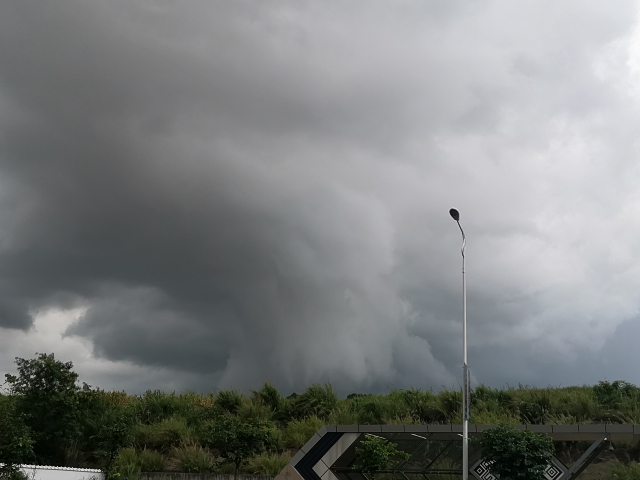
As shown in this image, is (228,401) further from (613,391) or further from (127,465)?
(613,391)

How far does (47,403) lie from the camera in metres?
33.6

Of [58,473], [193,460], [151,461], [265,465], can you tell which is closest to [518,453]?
[265,465]

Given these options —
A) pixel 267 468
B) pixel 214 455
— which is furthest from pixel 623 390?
pixel 214 455

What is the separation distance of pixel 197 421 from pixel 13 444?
496 inches

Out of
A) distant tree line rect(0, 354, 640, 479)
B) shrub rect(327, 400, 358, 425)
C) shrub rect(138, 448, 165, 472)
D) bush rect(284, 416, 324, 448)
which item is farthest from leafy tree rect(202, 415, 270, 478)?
shrub rect(327, 400, 358, 425)

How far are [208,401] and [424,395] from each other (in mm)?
16687

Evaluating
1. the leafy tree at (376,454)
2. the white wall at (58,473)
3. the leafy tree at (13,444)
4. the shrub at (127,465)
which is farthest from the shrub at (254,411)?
the leafy tree at (376,454)

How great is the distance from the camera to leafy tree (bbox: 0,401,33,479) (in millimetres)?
26859

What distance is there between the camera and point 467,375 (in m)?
21.0

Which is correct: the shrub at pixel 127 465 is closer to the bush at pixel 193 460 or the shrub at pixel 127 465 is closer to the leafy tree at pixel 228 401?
the bush at pixel 193 460

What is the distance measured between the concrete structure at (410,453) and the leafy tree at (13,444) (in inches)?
476

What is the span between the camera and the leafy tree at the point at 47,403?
3334cm

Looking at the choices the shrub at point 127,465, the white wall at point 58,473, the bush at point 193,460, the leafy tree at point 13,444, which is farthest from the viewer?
the bush at point 193,460

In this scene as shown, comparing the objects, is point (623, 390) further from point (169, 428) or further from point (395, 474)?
point (169, 428)
